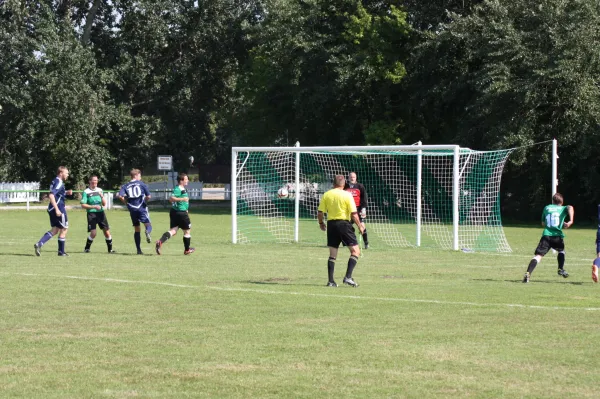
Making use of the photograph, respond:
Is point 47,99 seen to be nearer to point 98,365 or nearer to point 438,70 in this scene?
point 438,70

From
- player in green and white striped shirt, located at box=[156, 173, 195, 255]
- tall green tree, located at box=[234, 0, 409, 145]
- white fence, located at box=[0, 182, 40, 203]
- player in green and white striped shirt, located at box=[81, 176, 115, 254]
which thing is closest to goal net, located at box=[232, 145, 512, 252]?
tall green tree, located at box=[234, 0, 409, 145]

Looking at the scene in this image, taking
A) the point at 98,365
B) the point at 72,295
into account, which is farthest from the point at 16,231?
the point at 98,365

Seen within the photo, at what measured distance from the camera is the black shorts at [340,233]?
1464 cm

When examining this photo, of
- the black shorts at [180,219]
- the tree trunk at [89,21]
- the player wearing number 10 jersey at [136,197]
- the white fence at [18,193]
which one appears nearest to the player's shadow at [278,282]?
the black shorts at [180,219]

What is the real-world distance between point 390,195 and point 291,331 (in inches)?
1150

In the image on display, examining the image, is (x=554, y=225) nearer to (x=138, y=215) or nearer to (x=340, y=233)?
(x=340, y=233)

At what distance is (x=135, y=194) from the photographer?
71.1 feet

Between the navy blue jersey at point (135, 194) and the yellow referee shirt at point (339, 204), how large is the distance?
797 cm

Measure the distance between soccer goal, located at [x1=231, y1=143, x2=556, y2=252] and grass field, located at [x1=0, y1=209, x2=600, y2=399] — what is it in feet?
22.3

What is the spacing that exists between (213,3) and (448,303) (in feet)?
159

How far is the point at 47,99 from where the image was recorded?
52781 mm

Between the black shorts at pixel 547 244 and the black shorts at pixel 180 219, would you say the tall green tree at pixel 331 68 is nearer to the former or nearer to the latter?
the black shorts at pixel 180 219

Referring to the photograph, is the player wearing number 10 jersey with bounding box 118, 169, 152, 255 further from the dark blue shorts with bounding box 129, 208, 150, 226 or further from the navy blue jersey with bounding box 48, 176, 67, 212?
the navy blue jersey with bounding box 48, 176, 67, 212

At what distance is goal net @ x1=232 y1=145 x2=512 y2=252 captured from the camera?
84.2ft
